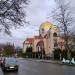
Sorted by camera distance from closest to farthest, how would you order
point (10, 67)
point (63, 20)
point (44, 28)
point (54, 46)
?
point (10, 67) → point (63, 20) → point (54, 46) → point (44, 28)

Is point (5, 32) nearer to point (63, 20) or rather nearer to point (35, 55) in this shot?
point (63, 20)

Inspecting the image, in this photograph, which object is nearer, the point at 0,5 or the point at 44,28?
the point at 0,5

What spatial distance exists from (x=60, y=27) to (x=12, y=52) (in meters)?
123

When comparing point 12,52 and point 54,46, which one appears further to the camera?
point 12,52

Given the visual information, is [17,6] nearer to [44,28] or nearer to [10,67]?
[10,67]

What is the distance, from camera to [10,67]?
115ft

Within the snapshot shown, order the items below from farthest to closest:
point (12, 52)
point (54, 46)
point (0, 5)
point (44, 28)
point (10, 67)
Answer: point (12, 52), point (44, 28), point (54, 46), point (10, 67), point (0, 5)

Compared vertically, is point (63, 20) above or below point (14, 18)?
above

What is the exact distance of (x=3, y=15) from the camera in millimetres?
26578

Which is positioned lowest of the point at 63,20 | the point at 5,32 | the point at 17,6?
the point at 5,32

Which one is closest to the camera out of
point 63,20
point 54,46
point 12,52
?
point 63,20

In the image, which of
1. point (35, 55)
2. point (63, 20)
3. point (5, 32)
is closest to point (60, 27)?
point (63, 20)

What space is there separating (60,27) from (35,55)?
179 ft

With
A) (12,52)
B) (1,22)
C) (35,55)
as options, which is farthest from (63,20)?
(12,52)
